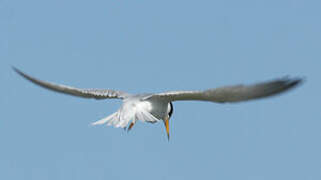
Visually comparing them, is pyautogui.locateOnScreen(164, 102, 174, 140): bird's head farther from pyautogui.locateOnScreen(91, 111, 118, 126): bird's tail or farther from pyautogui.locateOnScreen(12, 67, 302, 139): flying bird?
pyautogui.locateOnScreen(91, 111, 118, 126): bird's tail

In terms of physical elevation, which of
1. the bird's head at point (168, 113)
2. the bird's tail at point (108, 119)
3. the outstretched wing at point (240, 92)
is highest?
the bird's head at point (168, 113)

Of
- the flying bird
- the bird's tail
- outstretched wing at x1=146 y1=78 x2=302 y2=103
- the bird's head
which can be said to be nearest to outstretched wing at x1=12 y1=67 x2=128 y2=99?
the flying bird

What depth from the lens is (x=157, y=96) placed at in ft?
38.8

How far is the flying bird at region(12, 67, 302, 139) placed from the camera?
32.0 ft

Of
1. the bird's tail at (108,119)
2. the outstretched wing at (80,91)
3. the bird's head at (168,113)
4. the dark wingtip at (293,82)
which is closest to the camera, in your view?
the dark wingtip at (293,82)

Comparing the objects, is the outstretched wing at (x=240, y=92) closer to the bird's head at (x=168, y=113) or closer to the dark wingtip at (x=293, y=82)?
the dark wingtip at (x=293, y=82)

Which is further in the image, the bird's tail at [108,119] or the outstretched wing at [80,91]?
the outstretched wing at [80,91]

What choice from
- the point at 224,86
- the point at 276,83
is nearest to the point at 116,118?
the point at 224,86

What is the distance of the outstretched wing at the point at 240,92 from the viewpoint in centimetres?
954

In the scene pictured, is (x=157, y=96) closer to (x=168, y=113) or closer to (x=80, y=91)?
(x=168, y=113)

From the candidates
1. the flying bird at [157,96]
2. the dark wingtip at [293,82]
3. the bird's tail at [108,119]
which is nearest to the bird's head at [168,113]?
the flying bird at [157,96]

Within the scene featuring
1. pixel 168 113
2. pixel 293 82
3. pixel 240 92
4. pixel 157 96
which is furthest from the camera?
pixel 168 113

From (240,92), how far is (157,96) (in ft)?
6.48

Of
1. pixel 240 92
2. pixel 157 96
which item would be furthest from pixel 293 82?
pixel 157 96
